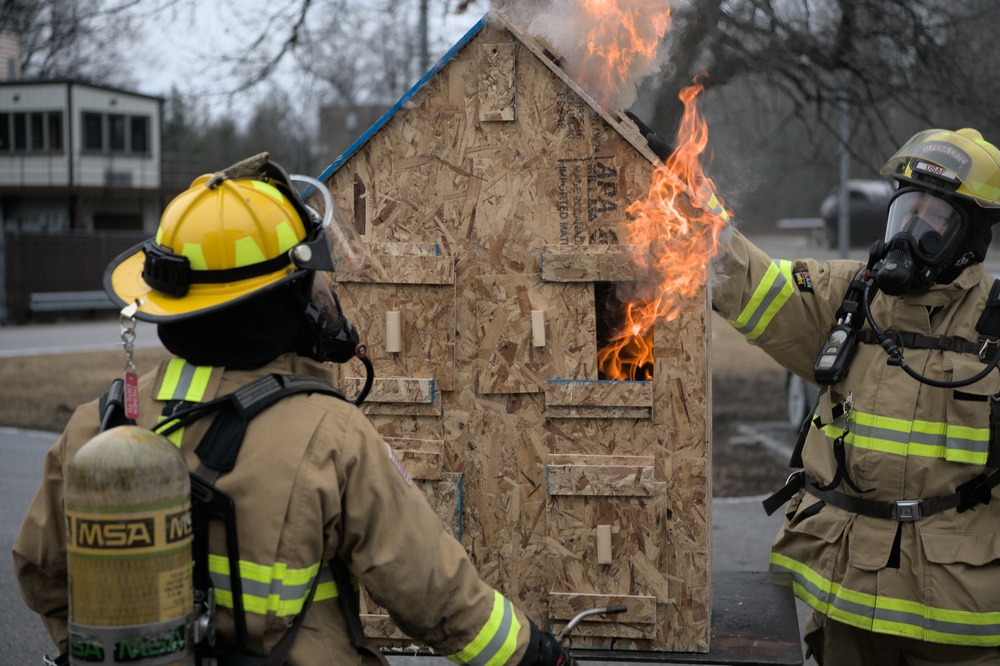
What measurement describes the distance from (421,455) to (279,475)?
130 centimetres

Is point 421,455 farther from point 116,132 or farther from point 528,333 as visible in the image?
point 116,132

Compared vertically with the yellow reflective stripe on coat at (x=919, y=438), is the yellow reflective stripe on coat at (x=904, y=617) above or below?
below

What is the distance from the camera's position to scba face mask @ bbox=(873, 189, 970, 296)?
338 centimetres

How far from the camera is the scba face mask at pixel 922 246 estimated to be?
11.1 feet

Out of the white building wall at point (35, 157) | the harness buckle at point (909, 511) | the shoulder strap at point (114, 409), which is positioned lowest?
the harness buckle at point (909, 511)

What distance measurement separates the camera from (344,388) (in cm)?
350

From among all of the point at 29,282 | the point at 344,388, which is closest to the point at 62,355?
the point at 29,282

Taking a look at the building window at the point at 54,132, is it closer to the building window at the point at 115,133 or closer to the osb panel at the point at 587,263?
the building window at the point at 115,133

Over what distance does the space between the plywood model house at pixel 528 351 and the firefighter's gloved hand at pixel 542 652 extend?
92cm

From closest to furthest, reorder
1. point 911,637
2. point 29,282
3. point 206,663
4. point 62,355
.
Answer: point 206,663, point 911,637, point 62,355, point 29,282

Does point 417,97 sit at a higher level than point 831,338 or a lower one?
higher

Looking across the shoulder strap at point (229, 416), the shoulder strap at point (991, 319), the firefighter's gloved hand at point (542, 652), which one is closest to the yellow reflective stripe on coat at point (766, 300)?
the shoulder strap at point (991, 319)

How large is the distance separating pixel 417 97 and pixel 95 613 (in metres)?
2.06

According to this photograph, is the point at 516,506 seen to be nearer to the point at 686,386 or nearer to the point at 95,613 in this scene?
the point at 686,386
